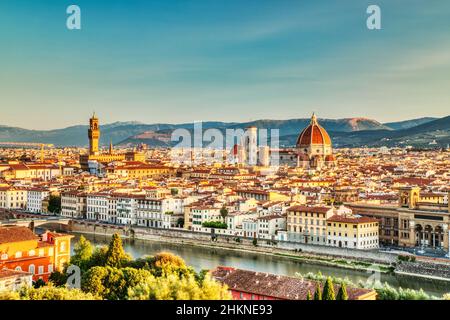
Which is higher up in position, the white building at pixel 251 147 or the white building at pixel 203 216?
the white building at pixel 251 147

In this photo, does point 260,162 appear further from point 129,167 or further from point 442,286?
point 442,286

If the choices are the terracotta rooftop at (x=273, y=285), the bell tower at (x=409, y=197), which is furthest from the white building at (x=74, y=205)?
the terracotta rooftop at (x=273, y=285)

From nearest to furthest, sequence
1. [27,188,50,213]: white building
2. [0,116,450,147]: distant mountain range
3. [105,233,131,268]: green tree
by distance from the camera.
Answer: [105,233,131,268]: green tree, [27,188,50,213]: white building, [0,116,450,147]: distant mountain range

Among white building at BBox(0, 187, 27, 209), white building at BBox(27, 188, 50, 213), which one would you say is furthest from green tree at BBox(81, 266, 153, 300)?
white building at BBox(0, 187, 27, 209)

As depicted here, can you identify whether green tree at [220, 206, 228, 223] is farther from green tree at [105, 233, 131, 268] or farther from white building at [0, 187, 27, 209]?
white building at [0, 187, 27, 209]

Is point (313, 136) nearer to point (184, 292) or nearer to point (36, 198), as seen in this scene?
point (36, 198)

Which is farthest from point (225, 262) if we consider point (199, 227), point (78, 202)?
point (78, 202)

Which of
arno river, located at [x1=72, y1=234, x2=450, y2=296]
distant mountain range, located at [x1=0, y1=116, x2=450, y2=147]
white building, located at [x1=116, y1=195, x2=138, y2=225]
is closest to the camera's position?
arno river, located at [x1=72, y1=234, x2=450, y2=296]

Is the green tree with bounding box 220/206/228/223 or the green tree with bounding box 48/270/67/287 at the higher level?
the green tree with bounding box 220/206/228/223

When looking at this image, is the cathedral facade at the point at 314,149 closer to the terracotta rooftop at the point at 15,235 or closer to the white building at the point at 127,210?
the white building at the point at 127,210
